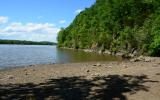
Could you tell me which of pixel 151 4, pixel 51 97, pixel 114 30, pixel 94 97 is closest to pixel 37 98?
pixel 51 97

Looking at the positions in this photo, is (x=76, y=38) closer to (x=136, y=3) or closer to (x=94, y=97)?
(x=136, y=3)

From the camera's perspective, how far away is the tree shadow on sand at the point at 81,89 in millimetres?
13047

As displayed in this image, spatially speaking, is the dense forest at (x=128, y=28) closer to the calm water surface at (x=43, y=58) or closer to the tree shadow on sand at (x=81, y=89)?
the calm water surface at (x=43, y=58)

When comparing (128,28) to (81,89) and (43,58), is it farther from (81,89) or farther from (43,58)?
(81,89)

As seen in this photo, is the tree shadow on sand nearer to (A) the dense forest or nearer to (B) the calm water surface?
(B) the calm water surface

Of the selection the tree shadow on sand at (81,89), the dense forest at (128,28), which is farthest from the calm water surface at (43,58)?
the tree shadow on sand at (81,89)

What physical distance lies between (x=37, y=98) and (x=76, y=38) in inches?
4468

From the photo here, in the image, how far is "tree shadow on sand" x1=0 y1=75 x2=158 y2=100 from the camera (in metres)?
13.0

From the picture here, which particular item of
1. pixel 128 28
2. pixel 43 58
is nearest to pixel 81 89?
pixel 43 58

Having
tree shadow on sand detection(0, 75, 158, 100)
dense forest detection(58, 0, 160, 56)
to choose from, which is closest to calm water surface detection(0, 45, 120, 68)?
dense forest detection(58, 0, 160, 56)

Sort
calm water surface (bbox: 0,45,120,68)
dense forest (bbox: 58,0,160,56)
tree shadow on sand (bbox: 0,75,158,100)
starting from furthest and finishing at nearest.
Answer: dense forest (bbox: 58,0,160,56) < calm water surface (bbox: 0,45,120,68) < tree shadow on sand (bbox: 0,75,158,100)

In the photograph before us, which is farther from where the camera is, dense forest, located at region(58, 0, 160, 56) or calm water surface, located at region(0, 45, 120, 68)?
dense forest, located at region(58, 0, 160, 56)

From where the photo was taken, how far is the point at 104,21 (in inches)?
3346

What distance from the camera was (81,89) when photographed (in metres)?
14.4
